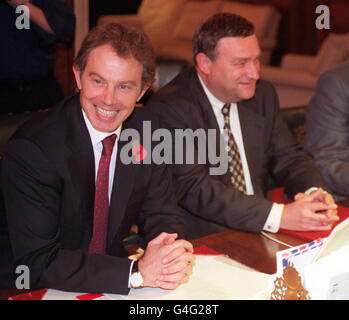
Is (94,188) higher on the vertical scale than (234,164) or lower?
higher

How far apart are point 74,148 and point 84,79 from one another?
0.74ft

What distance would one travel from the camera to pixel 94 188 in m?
1.74

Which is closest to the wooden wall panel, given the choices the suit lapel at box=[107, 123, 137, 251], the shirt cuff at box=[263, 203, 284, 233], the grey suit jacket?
the grey suit jacket

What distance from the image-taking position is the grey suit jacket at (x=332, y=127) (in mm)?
2545

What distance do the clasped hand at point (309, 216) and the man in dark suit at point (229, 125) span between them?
0.34ft

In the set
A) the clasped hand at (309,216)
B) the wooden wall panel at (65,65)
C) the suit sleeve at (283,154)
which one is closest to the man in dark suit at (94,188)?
the clasped hand at (309,216)

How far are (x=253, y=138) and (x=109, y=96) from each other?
0.98m

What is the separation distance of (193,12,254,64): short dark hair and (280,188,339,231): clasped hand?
80 cm

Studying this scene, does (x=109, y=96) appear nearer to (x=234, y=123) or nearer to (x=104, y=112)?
(x=104, y=112)

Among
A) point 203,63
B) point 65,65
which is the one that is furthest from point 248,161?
point 65,65

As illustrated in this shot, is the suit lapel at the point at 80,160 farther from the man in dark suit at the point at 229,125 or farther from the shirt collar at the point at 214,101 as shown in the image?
the shirt collar at the point at 214,101

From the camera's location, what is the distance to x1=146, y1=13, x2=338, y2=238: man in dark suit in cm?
222

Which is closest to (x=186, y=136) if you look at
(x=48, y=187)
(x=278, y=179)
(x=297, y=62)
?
(x=278, y=179)

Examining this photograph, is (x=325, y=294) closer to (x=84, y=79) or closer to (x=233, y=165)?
(x=84, y=79)
